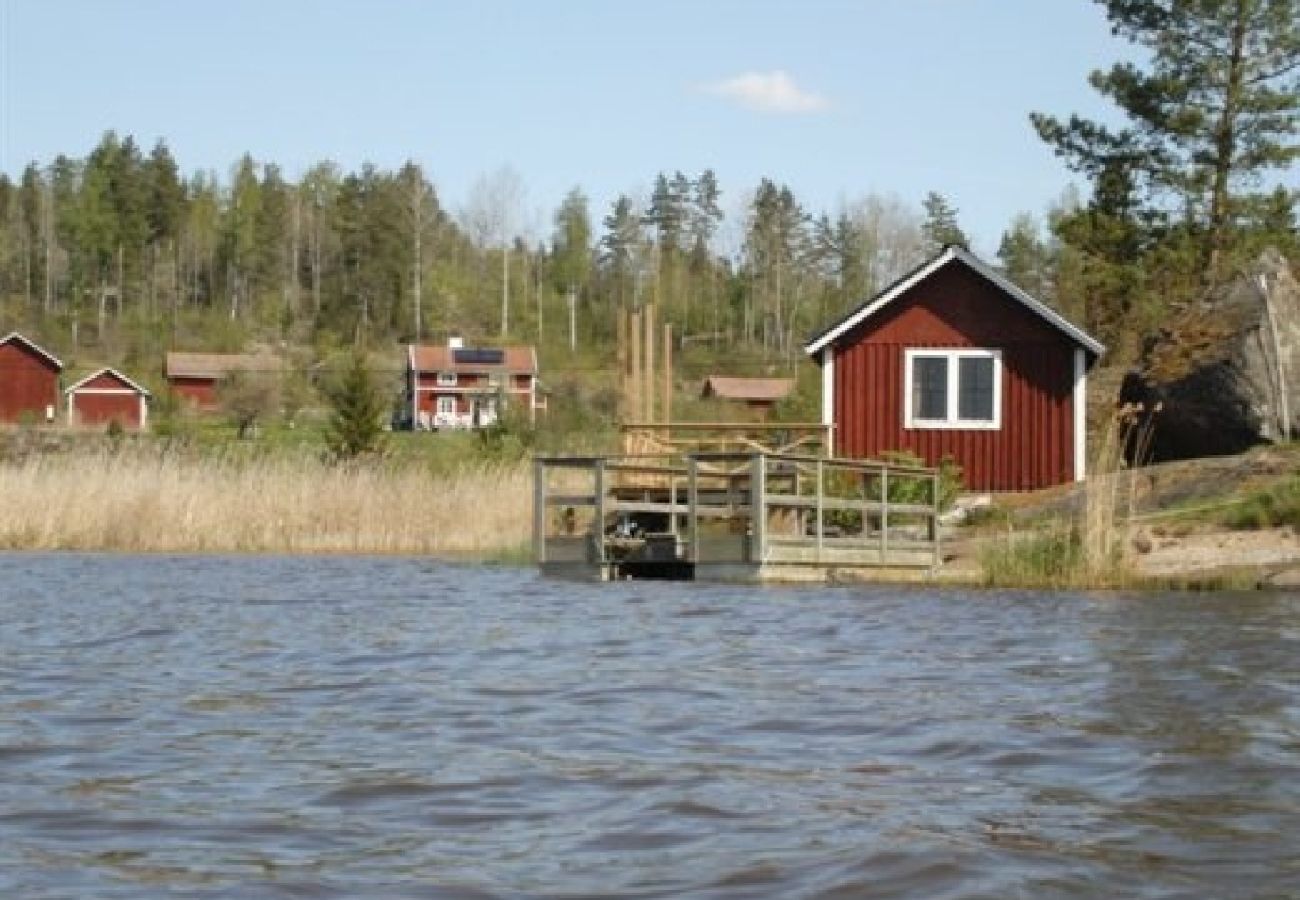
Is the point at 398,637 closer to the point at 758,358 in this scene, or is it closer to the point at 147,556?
the point at 147,556

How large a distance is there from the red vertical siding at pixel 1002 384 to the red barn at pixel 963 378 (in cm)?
2

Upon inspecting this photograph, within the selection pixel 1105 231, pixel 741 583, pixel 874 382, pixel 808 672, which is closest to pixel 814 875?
pixel 808 672

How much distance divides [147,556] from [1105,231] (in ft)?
77.8

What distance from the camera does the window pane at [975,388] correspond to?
30.0 m

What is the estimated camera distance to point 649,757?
7723 millimetres

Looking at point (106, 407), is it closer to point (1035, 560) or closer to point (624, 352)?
point (624, 352)

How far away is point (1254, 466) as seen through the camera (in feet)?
81.7

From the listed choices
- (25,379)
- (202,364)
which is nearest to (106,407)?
(25,379)

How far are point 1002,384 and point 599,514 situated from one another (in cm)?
1003

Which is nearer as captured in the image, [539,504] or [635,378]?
[539,504]

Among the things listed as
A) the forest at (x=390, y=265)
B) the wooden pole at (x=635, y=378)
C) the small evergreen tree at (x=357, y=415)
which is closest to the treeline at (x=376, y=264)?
the forest at (x=390, y=265)

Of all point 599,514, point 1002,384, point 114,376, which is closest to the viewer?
point 599,514

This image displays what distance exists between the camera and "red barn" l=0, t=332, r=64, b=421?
76.9 meters

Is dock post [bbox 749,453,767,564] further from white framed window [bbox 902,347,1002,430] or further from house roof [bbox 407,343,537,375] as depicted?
house roof [bbox 407,343,537,375]
